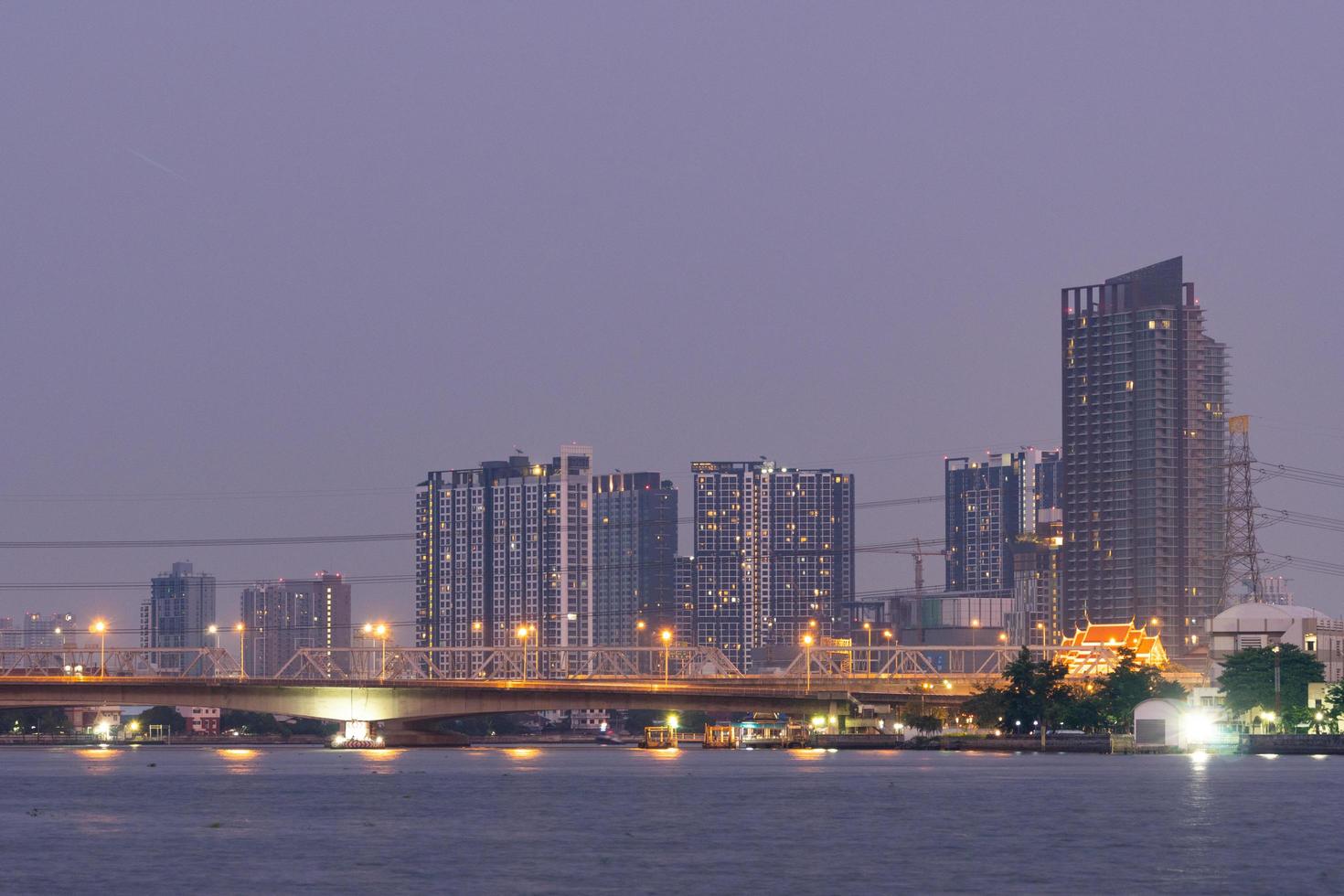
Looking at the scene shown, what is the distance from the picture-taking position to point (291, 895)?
70.2 metres

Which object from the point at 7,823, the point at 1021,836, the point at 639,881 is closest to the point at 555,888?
the point at 639,881

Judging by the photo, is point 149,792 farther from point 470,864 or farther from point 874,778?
point 470,864

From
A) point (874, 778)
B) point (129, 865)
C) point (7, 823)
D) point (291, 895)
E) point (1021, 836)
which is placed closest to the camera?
point (291, 895)

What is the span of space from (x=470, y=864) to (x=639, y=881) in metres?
8.36

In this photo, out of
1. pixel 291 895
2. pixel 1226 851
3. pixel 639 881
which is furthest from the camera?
pixel 1226 851

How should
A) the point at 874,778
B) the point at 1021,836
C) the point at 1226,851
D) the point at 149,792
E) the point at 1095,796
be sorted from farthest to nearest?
the point at 874,778 → the point at 149,792 → the point at 1095,796 → the point at 1021,836 → the point at 1226,851

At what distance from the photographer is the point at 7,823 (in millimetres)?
102062

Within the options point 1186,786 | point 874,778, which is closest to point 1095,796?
point 1186,786

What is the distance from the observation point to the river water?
75625 mm

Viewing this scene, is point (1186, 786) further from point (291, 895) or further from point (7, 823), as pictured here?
point (291, 895)

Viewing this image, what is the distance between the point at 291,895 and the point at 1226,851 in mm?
36076

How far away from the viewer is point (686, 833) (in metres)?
95.8

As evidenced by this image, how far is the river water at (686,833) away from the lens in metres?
75.6

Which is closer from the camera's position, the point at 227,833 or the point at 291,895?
the point at 291,895
